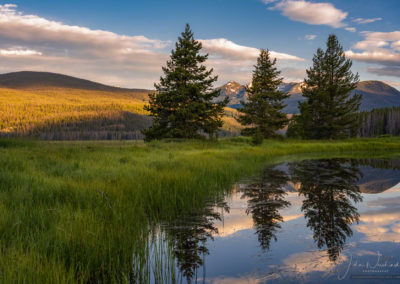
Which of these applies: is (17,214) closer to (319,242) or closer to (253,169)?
(319,242)

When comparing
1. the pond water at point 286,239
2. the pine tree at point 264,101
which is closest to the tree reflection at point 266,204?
the pond water at point 286,239

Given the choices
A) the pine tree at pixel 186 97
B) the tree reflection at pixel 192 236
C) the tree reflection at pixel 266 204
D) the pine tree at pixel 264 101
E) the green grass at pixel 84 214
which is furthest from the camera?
the pine tree at pixel 264 101

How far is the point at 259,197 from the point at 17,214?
676 cm

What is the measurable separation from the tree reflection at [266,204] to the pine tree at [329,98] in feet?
107

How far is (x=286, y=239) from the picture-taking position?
5586 mm

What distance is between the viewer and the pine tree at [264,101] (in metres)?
38.5

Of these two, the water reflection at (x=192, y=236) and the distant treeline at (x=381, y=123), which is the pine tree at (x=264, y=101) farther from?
the distant treeline at (x=381, y=123)


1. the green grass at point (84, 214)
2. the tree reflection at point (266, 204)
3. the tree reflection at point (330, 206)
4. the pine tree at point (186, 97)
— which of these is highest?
the pine tree at point (186, 97)

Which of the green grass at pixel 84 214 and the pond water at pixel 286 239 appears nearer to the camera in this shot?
the green grass at pixel 84 214

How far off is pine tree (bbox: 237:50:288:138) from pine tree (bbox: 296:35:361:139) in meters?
5.62

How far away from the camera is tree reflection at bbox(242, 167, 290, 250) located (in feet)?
19.7

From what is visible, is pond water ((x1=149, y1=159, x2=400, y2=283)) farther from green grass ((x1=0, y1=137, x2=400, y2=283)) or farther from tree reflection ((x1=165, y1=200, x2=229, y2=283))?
green grass ((x1=0, y1=137, x2=400, y2=283))

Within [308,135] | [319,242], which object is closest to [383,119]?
[308,135]

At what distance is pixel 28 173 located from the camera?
799 cm
